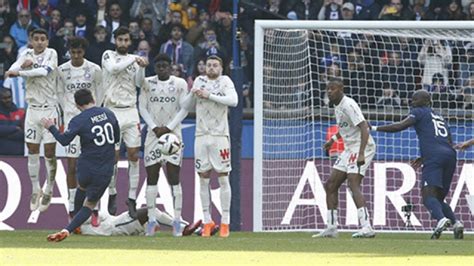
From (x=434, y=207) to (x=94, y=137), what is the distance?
15.0 feet

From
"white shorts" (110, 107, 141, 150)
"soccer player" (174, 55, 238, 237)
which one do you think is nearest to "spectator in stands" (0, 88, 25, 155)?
"white shorts" (110, 107, 141, 150)

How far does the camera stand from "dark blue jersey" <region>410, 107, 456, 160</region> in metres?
19.8

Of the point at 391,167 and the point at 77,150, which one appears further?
the point at 391,167

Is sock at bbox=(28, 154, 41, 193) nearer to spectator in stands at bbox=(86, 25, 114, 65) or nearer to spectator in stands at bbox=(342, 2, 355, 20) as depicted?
spectator in stands at bbox=(86, 25, 114, 65)

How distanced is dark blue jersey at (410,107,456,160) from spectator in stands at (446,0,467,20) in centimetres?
667

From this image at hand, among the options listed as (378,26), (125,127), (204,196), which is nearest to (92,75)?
(125,127)

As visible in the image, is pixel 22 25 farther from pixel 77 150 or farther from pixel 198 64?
pixel 77 150

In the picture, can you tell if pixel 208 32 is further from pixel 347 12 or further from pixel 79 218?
pixel 79 218

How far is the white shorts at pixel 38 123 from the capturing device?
20.6m

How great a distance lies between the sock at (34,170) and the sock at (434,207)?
535cm

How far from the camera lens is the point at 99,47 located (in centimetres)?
2503

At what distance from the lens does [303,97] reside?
22.5m

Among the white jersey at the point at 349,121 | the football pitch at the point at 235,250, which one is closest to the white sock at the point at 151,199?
the football pitch at the point at 235,250

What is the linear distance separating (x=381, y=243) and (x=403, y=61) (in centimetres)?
552
